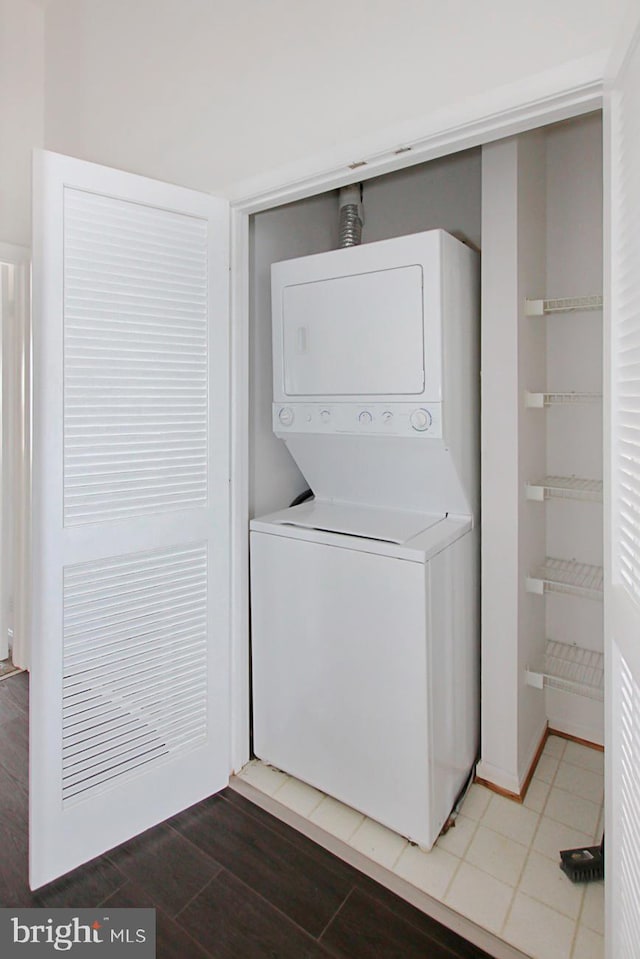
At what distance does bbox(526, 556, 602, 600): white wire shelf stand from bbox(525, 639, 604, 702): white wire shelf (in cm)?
31

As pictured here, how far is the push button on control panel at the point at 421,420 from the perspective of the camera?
1.76 metres

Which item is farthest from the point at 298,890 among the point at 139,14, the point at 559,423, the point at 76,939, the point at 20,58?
the point at 20,58

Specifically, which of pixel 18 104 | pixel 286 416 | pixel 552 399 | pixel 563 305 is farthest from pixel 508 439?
pixel 18 104

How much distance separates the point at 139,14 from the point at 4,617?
2862 millimetres

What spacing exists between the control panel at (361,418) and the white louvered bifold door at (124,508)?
0.25 m

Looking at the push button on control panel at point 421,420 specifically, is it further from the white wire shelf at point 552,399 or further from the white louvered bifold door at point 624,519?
the white louvered bifold door at point 624,519

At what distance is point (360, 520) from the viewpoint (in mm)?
2018

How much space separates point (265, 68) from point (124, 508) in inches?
57.9

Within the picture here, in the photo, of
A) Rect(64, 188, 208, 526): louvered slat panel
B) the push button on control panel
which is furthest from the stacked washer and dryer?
Rect(64, 188, 208, 526): louvered slat panel

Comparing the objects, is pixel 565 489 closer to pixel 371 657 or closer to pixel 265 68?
pixel 371 657

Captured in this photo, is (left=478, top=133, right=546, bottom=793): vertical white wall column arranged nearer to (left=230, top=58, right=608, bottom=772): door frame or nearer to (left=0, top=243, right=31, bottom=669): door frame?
(left=230, top=58, right=608, bottom=772): door frame

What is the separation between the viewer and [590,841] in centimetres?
180

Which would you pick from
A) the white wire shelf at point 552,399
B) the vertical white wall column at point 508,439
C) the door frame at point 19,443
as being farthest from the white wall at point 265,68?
the white wire shelf at point 552,399

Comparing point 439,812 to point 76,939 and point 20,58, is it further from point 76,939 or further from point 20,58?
point 20,58
